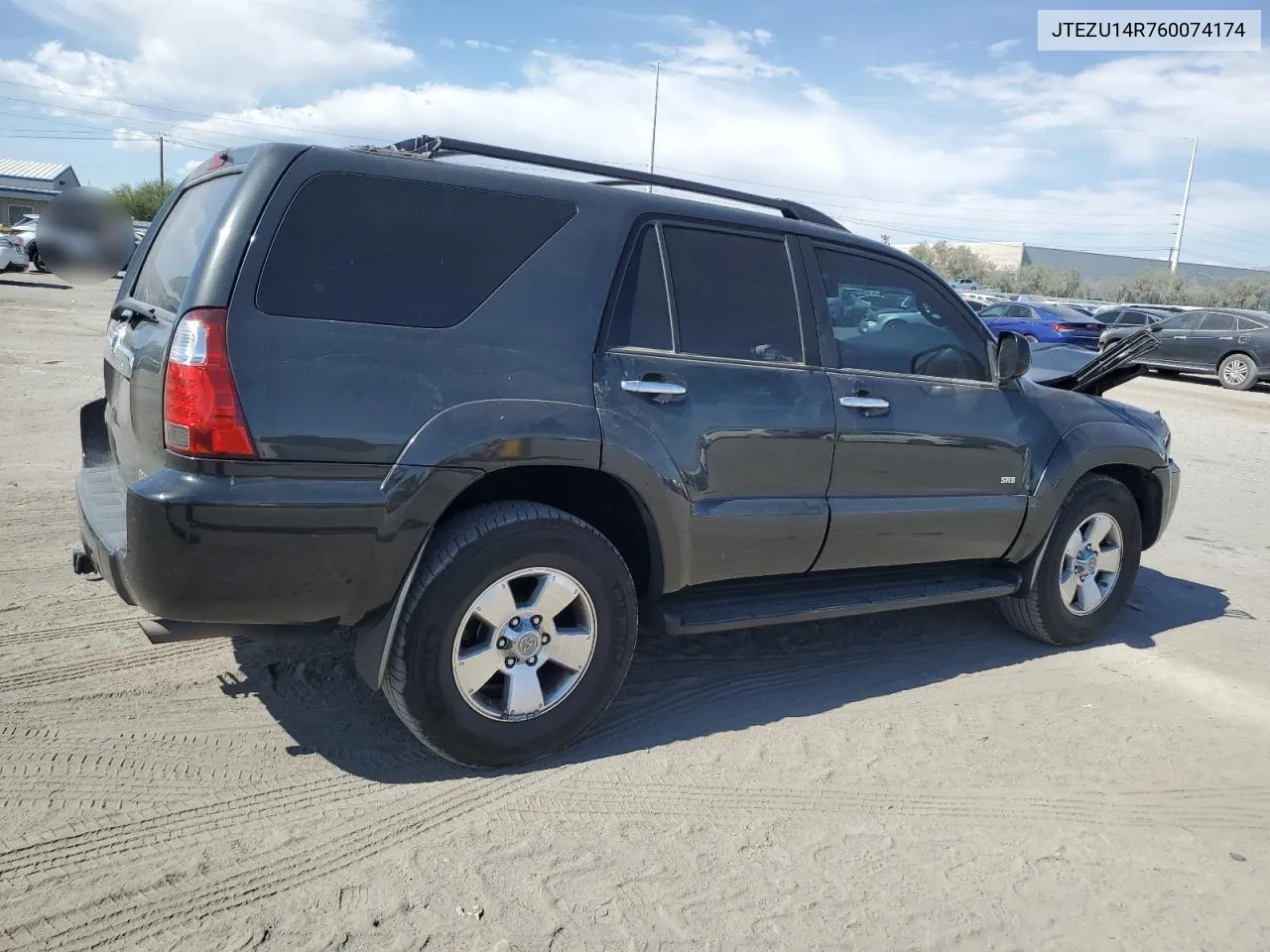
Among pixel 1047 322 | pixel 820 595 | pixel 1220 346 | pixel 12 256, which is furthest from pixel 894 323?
pixel 12 256

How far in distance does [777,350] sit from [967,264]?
70.6m

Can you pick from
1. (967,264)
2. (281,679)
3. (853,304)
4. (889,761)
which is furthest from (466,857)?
(967,264)

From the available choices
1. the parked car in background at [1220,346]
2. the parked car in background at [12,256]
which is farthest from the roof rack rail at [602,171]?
the parked car in background at [12,256]

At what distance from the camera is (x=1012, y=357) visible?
444 centimetres

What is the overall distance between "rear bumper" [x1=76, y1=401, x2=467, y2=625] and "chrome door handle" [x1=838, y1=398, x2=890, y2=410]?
171 centimetres

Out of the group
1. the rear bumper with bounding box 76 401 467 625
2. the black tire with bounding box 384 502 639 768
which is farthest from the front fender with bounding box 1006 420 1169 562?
the rear bumper with bounding box 76 401 467 625

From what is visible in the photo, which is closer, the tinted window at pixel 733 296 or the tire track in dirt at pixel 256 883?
the tire track in dirt at pixel 256 883

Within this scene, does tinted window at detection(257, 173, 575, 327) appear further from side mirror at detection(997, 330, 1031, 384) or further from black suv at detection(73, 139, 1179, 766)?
side mirror at detection(997, 330, 1031, 384)

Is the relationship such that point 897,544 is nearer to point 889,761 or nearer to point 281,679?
point 889,761

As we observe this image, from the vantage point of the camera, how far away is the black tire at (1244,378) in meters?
19.0

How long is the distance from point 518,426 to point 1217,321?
20.8 m

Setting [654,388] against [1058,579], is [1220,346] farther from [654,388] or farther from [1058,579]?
[654,388]

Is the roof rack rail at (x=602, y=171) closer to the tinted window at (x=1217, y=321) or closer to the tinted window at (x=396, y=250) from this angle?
the tinted window at (x=396, y=250)

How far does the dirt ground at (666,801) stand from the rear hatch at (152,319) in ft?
3.15
